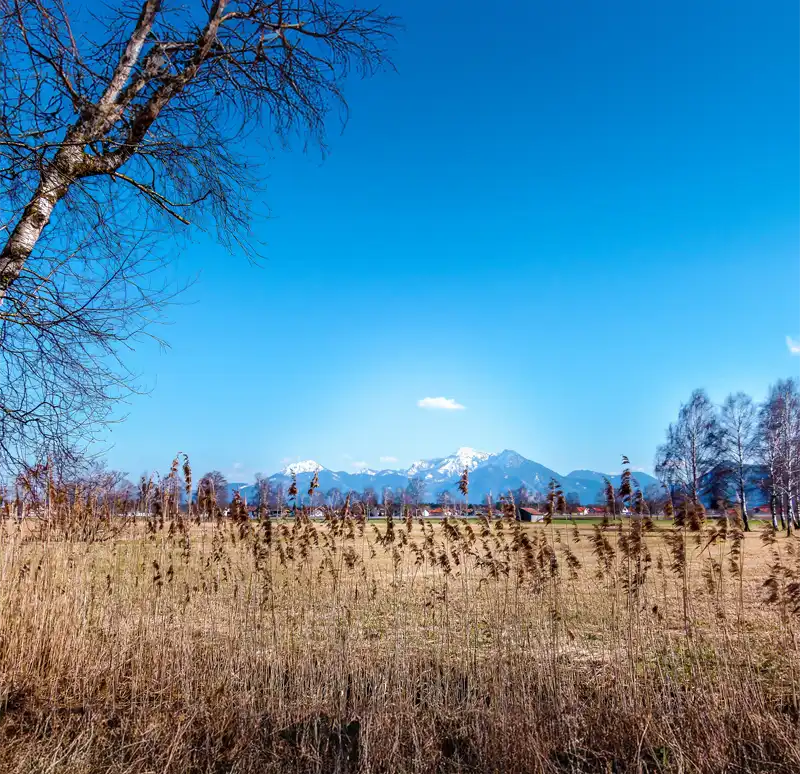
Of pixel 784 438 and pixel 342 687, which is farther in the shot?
pixel 784 438

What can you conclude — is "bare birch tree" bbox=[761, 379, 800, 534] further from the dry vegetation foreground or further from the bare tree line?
the dry vegetation foreground

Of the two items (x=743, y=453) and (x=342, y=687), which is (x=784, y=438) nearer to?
(x=743, y=453)

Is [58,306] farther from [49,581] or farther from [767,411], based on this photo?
[767,411]

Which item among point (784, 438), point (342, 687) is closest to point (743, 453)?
point (784, 438)

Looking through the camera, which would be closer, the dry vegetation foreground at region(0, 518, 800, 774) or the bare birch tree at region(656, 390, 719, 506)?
the dry vegetation foreground at region(0, 518, 800, 774)

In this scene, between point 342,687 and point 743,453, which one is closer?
point 342,687

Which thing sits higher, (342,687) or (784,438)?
(784,438)

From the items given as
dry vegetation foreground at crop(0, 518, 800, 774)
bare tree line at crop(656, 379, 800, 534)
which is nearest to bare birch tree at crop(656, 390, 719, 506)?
bare tree line at crop(656, 379, 800, 534)

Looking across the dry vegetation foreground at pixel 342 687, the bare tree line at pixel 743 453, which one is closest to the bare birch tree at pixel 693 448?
the bare tree line at pixel 743 453

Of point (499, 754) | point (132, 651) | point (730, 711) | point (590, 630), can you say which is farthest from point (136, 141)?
point (590, 630)

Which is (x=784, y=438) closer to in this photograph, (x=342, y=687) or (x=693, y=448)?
(x=693, y=448)

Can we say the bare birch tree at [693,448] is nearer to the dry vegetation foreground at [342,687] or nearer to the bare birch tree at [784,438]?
the bare birch tree at [784,438]

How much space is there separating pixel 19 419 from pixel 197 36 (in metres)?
3.12

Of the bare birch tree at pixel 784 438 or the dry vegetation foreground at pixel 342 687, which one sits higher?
the bare birch tree at pixel 784 438
